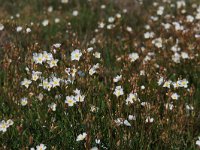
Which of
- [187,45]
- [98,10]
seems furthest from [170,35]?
[98,10]

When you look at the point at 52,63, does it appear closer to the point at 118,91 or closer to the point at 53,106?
the point at 53,106

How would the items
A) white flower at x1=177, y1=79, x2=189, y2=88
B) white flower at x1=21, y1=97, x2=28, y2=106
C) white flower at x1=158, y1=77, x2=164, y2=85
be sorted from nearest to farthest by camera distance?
white flower at x1=21, y1=97, x2=28, y2=106
white flower at x1=158, y1=77, x2=164, y2=85
white flower at x1=177, y1=79, x2=189, y2=88

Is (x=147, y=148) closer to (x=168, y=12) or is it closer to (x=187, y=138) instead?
(x=187, y=138)

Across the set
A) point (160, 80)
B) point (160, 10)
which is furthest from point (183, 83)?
point (160, 10)

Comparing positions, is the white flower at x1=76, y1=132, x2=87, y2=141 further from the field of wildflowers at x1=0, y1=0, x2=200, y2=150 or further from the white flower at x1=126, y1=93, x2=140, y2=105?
the white flower at x1=126, y1=93, x2=140, y2=105

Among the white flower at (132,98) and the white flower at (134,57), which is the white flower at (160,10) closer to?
the white flower at (134,57)

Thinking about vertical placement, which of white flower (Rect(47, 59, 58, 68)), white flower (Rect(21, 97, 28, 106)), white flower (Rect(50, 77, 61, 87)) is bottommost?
white flower (Rect(21, 97, 28, 106))

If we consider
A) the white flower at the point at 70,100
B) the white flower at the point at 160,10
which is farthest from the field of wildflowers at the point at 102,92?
the white flower at the point at 160,10

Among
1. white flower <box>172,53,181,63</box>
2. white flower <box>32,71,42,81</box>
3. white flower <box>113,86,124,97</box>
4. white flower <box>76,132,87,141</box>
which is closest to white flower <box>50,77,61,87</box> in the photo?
white flower <box>32,71,42,81</box>
